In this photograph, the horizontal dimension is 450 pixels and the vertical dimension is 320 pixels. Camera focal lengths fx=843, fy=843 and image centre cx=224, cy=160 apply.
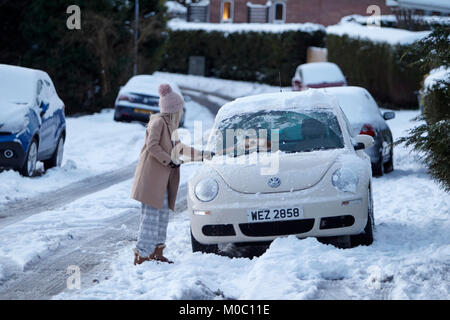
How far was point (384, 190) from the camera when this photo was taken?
41.6 ft

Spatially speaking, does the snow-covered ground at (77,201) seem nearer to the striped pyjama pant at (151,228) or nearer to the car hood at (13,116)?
the car hood at (13,116)

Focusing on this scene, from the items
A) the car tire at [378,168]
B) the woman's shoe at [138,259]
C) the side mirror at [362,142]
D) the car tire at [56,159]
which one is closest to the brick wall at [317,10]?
the car tire at [56,159]

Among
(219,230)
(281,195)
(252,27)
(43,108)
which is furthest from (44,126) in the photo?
(252,27)

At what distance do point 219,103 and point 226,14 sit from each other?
1015 inches

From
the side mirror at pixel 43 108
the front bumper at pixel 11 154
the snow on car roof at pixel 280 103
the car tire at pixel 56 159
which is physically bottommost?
the car tire at pixel 56 159

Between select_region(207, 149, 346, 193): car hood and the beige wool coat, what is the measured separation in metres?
0.49

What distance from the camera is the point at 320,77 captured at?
27859mm

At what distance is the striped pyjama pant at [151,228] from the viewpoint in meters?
7.71

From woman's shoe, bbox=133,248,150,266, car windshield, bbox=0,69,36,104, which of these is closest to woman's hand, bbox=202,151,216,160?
woman's shoe, bbox=133,248,150,266

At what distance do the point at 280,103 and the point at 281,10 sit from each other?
5313cm

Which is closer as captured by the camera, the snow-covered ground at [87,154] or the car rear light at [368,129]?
the snow-covered ground at [87,154]

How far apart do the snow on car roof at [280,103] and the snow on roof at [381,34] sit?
16.3m

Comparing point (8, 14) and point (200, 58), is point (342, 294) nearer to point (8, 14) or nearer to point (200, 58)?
point (8, 14)

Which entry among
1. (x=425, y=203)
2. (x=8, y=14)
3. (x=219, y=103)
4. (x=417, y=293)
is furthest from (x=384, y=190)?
(x=219, y=103)
